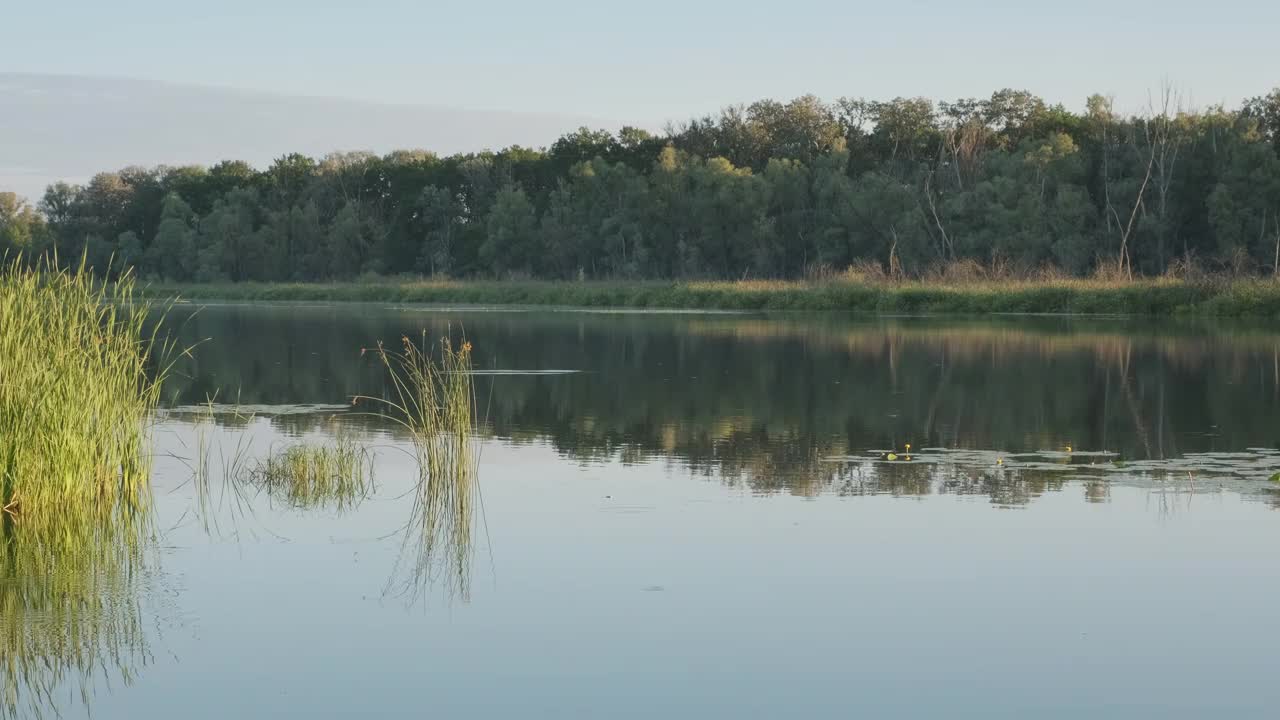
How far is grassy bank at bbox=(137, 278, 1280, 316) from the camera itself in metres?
43.2

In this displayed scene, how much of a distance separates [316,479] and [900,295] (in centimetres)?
3923

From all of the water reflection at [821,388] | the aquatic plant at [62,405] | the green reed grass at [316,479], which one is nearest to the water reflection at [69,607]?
the aquatic plant at [62,405]

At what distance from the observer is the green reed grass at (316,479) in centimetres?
1122

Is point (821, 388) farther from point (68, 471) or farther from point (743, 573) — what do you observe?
point (68, 471)

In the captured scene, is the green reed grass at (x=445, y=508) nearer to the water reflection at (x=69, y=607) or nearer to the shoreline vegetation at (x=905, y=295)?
the water reflection at (x=69, y=607)

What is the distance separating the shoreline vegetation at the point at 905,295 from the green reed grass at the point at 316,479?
22.6 m

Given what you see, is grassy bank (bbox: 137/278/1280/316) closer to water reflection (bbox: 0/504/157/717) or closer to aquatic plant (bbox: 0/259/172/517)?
aquatic plant (bbox: 0/259/172/517)

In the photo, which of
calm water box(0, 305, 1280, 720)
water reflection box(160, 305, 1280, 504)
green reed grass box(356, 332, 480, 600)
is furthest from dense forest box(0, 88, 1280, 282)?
green reed grass box(356, 332, 480, 600)

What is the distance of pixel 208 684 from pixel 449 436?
602 cm

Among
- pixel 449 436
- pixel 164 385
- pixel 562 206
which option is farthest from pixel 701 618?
pixel 562 206

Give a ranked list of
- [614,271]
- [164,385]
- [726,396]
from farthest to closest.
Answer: [614,271] < [164,385] < [726,396]

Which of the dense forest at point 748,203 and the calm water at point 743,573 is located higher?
the dense forest at point 748,203

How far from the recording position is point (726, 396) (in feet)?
65.0

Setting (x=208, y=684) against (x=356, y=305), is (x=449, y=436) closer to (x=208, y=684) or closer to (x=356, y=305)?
(x=208, y=684)
